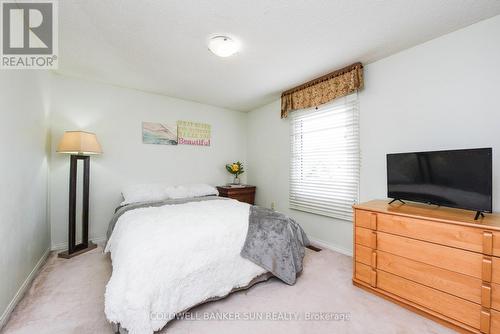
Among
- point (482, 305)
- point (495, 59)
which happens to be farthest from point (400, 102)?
point (482, 305)

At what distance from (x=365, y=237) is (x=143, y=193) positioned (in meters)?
2.80

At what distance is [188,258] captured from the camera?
1.66 meters

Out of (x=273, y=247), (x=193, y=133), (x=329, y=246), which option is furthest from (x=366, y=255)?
(x=193, y=133)

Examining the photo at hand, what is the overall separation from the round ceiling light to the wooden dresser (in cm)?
200

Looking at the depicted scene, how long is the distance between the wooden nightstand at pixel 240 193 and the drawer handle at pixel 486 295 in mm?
3167

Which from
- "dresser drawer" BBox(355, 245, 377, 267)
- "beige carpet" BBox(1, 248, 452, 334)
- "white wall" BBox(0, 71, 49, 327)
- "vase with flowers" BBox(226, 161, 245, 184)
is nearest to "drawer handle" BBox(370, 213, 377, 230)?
"dresser drawer" BBox(355, 245, 377, 267)

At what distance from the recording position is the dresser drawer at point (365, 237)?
196 cm

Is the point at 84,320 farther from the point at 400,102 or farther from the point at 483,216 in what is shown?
the point at 400,102

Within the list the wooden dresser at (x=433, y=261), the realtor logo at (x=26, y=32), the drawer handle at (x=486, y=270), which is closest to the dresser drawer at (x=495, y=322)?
the wooden dresser at (x=433, y=261)

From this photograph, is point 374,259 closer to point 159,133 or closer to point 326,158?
point 326,158

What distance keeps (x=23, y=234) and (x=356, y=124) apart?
364cm

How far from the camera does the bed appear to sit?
4.57 feet

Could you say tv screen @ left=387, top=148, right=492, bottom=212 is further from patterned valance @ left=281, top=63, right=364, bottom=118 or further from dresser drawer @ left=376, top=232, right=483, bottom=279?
patterned valance @ left=281, top=63, right=364, bottom=118

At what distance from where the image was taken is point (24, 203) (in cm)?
194
